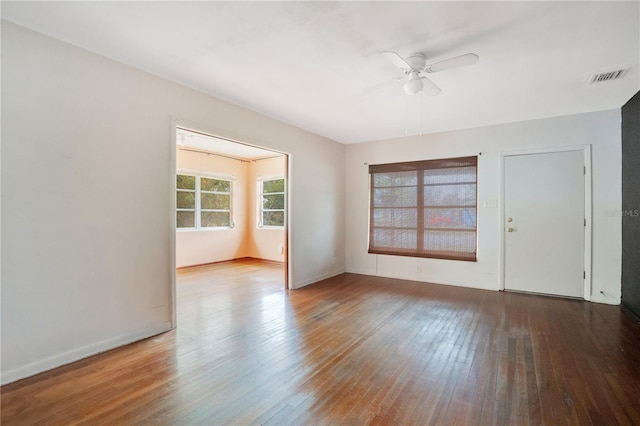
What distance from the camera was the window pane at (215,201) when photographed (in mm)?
6964

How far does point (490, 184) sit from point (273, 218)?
16.0 ft

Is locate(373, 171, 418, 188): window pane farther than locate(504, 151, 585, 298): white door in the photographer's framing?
Yes

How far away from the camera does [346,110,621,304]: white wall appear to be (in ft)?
13.1

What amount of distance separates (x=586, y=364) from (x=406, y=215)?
334 centimetres

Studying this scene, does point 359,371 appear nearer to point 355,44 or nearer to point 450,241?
point 355,44

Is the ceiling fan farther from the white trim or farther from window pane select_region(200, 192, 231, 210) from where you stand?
window pane select_region(200, 192, 231, 210)

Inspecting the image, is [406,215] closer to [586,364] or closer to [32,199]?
[586,364]

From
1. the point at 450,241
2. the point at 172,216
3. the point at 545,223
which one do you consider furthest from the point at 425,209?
the point at 172,216

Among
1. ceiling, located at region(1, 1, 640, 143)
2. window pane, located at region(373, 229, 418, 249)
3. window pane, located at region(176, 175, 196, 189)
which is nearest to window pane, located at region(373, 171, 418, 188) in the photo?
window pane, located at region(373, 229, 418, 249)

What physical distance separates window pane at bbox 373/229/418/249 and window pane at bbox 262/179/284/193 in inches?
110

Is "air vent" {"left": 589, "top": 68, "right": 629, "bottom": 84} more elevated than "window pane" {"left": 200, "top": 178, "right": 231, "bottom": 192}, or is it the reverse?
"air vent" {"left": 589, "top": 68, "right": 629, "bottom": 84}

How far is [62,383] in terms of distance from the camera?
7.02ft

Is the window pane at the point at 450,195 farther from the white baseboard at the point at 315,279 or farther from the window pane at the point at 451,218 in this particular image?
the white baseboard at the point at 315,279

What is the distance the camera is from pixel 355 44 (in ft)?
8.02
